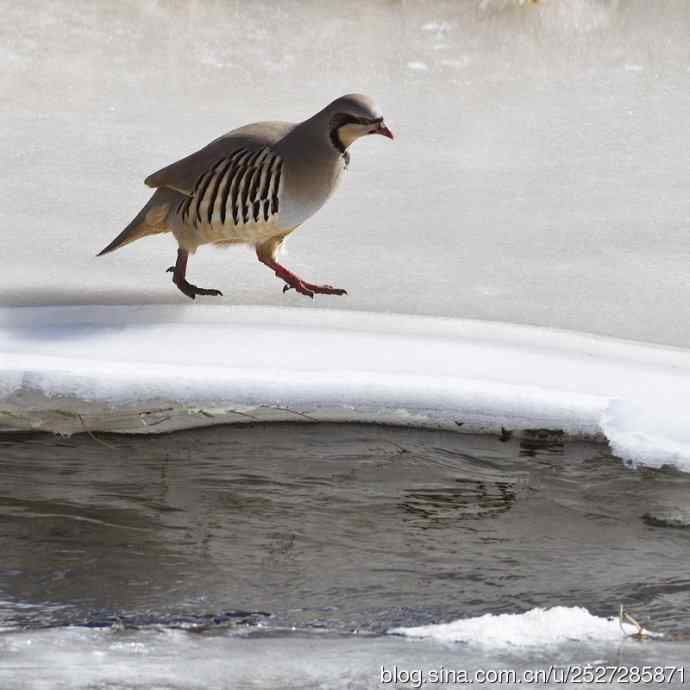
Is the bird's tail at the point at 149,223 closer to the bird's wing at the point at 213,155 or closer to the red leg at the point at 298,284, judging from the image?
the bird's wing at the point at 213,155

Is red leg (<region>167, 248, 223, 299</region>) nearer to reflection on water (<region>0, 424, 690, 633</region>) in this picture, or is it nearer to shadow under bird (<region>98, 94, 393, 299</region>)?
shadow under bird (<region>98, 94, 393, 299</region>)

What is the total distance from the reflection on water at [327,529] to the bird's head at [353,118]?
75 cm

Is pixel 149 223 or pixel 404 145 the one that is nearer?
pixel 149 223

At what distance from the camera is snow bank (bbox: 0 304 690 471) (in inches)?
133

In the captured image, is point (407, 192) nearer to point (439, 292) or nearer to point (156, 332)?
point (439, 292)

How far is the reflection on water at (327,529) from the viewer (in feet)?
9.66

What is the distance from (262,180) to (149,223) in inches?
13.8

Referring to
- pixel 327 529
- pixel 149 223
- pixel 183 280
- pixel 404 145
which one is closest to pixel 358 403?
pixel 327 529

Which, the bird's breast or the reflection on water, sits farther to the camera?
the bird's breast

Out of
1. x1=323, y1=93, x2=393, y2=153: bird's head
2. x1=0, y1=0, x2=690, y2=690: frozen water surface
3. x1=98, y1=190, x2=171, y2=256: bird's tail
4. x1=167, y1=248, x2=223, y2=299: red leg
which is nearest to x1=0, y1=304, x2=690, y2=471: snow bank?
x1=0, y1=0, x2=690, y2=690: frozen water surface

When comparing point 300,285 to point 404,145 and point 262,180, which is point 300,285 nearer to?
point 262,180

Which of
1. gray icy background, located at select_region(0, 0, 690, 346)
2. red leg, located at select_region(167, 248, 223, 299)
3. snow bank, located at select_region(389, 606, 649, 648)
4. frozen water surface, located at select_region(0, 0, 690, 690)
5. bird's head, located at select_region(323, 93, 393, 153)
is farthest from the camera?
gray icy background, located at select_region(0, 0, 690, 346)

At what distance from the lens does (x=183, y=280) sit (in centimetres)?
394

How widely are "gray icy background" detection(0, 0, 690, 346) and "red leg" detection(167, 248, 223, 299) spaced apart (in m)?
0.06
